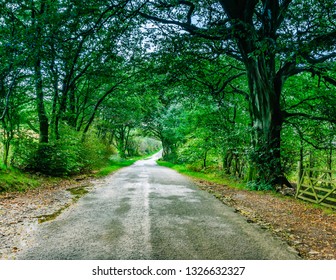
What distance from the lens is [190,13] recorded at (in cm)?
1019

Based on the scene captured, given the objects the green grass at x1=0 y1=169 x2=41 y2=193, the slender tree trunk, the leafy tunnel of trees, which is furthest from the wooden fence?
the slender tree trunk

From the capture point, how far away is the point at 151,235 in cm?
470

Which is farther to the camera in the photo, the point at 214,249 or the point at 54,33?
the point at 54,33

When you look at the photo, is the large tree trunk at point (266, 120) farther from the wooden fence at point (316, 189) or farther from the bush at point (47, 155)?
the bush at point (47, 155)

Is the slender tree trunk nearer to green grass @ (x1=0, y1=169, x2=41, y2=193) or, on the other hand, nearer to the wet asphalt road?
green grass @ (x1=0, y1=169, x2=41, y2=193)

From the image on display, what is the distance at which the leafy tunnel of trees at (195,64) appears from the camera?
7.93 metres

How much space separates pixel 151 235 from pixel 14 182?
7.16 metres

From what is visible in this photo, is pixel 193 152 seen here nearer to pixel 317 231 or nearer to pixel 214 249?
pixel 317 231

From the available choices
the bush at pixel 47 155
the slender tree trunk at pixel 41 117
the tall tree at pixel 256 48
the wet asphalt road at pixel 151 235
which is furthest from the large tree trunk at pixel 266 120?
the slender tree trunk at pixel 41 117

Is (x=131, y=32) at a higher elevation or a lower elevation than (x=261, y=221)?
higher

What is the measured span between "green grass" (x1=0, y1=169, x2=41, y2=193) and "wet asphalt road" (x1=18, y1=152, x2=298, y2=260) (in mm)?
3512

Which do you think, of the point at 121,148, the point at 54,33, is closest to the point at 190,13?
the point at 54,33

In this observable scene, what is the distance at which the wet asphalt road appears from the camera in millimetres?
3893

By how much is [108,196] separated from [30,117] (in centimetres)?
897
